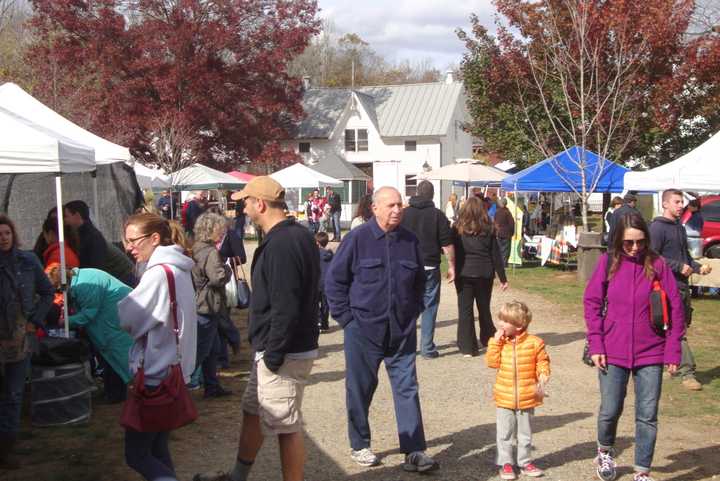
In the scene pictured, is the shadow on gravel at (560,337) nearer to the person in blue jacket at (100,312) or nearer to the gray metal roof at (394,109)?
the person in blue jacket at (100,312)

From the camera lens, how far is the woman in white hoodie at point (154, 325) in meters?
4.23

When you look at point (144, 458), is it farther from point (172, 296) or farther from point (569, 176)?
point (569, 176)

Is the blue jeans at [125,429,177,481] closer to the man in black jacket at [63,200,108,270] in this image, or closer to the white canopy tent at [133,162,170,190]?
the man in black jacket at [63,200,108,270]

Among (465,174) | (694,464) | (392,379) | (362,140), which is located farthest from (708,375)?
(362,140)

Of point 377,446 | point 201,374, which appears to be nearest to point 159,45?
point 201,374

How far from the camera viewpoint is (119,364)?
745 centimetres

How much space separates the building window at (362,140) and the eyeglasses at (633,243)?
47065 millimetres

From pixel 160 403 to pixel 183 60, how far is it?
35186 mm

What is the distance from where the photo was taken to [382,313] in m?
5.71

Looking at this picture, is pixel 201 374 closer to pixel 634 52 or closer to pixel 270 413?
pixel 270 413

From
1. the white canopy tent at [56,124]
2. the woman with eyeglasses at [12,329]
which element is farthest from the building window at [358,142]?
the woman with eyeglasses at [12,329]

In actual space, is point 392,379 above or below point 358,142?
below

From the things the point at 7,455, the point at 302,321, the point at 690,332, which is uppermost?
the point at 302,321

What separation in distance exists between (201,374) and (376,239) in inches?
133
